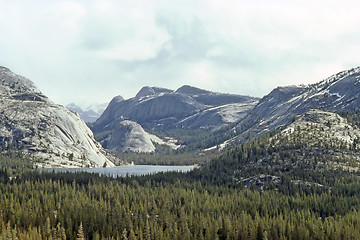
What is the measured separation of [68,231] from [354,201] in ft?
433

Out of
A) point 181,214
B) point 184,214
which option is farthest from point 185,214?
point 184,214

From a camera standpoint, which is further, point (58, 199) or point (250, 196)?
point (250, 196)

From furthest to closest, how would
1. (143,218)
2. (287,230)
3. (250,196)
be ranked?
(250,196)
(143,218)
(287,230)

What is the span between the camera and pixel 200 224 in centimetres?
13288

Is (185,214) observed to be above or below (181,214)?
below

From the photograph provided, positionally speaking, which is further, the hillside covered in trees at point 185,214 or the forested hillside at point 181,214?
the hillside covered in trees at point 185,214

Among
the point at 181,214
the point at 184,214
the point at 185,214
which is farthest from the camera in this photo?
the point at 185,214

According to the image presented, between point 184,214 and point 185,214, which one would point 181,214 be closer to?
point 184,214

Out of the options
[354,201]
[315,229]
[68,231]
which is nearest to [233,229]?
[315,229]

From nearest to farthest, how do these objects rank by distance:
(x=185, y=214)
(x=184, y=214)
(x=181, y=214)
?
(x=184, y=214), (x=181, y=214), (x=185, y=214)

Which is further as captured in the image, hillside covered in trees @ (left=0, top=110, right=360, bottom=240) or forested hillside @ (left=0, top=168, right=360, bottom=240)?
hillside covered in trees @ (left=0, top=110, right=360, bottom=240)

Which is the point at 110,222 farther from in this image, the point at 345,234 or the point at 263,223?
the point at 345,234

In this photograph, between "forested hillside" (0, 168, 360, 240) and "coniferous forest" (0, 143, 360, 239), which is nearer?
"forested hillside" (0, 168, 360, 240)

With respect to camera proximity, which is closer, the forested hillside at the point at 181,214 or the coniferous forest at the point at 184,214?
the forested hillside at the point at 181,214
